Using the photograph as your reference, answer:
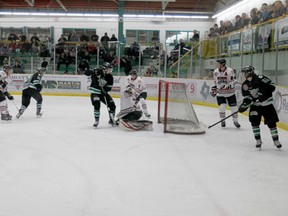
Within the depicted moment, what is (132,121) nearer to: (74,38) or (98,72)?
(98,72)

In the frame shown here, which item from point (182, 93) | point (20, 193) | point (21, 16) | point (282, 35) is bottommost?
point (20, 193)

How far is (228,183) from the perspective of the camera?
3.82 m

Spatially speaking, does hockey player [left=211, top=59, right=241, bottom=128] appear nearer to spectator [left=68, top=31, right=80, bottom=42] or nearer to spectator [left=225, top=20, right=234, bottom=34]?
spectator [left=225, top=20, right=234, bottom=34]

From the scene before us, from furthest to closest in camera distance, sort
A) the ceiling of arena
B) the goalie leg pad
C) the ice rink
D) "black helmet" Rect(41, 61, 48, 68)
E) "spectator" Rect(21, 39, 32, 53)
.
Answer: the ceiling of arena, "spectator" Rect(21, 39, 32, 53), "black helmet" Rect(41, 61, 48, 68), the goalie leg pad, the ice rink

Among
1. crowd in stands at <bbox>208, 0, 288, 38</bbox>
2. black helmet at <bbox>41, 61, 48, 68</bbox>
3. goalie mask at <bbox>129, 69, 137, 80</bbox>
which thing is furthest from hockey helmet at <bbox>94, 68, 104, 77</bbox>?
black helmet at <bbox>41, 61, 48, 68</bbox>

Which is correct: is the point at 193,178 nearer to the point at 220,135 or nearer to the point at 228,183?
the point at 228,183

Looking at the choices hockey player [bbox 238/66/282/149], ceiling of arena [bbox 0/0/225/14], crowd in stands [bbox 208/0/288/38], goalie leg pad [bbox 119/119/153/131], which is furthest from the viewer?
ceiling of arena [bbox 0/0/225/14]

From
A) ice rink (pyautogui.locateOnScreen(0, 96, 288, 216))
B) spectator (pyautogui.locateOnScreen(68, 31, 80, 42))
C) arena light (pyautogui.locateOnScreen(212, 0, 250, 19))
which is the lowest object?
ice rink (pyautogui.locateOnScreen(0, 96, 288, 216))

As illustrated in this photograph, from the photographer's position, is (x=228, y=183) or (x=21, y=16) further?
(x=21, y=16)

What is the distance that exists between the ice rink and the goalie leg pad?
0.17m

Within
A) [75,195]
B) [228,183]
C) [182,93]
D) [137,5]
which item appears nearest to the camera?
[75,195]

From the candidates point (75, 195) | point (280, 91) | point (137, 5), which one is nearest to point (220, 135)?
point (280, 91)

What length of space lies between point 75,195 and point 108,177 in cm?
66

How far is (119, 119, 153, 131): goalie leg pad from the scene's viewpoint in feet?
22.7
